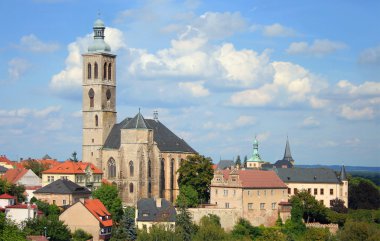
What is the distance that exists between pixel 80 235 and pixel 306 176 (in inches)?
1389

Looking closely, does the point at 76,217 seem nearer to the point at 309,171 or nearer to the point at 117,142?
the point at 117,142

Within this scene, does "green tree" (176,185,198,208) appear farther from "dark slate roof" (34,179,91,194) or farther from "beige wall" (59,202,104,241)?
"beige wall" (59,202,104,241)

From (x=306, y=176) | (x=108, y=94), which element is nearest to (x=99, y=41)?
(x=108, y=94)

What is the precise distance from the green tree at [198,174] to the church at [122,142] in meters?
3.36

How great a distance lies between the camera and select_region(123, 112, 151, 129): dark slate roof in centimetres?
10175

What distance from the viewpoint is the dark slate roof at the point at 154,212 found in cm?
8869

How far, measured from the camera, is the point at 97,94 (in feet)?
365

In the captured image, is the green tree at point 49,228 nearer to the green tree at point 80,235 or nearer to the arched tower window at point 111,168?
the green tree at point 80,235

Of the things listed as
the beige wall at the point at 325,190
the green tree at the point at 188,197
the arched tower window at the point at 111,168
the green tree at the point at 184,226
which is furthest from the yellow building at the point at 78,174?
the beige wall at the point at 325,190

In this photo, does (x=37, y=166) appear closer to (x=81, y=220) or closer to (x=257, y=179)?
(x=81, y=220)

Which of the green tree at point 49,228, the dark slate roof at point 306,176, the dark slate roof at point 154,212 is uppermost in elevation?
the dark slate roof at point 306,176

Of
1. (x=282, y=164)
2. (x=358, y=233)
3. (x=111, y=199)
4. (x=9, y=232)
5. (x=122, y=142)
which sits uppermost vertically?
(x=122, y=142)

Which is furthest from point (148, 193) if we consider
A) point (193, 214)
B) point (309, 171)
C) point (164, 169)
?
point (309, 171)

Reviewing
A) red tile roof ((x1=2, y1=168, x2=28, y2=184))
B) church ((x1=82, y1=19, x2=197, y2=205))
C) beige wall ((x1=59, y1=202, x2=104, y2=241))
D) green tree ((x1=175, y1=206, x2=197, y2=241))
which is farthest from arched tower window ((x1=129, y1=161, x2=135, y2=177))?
beige wall ((x1=59, y1=202, x2=104, y2=241))
